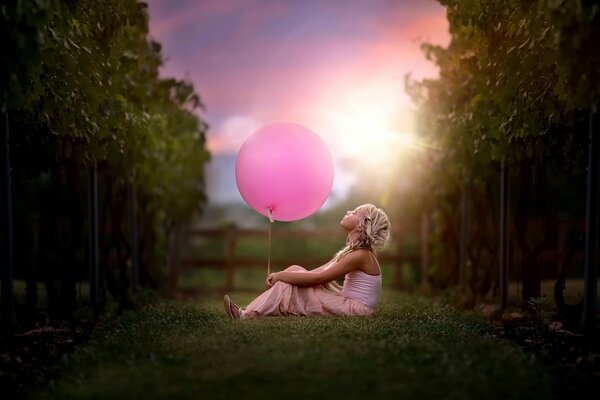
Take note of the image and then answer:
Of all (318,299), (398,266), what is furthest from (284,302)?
(398,266)

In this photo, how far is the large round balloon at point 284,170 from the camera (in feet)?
27.4

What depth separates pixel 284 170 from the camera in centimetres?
834

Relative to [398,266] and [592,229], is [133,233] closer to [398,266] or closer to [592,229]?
[398,266]

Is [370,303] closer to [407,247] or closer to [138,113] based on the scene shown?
[138,113]

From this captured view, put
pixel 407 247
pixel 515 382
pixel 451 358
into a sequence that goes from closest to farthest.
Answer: pixel 515 382
pixel 451 358
pixel 407 247

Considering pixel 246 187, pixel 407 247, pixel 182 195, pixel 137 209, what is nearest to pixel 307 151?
pixel 246 187

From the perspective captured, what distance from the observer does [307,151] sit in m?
8.41

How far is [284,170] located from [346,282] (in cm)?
140

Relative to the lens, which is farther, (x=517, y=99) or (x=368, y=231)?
(x=517, y=99)

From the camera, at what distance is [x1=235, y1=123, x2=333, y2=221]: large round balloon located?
8352mm

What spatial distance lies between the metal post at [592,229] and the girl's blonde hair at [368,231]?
2011 mm

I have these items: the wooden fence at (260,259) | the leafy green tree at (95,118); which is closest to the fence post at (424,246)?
the wooden fence at (260,259)

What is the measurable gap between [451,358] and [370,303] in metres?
2.85

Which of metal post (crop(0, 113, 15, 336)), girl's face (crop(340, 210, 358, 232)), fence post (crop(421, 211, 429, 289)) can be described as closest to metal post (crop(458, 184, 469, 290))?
fence post (crop(421, 211, 429, 289))
